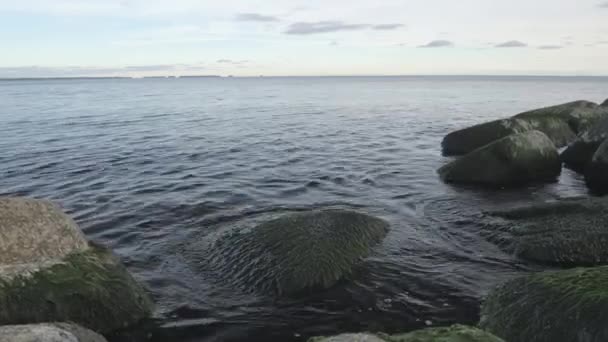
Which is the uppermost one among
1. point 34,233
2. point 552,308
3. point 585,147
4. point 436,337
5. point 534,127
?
point 534,127

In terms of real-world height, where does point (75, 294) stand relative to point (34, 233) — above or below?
below

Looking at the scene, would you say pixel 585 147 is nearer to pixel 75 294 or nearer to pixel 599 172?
pixel 599 172

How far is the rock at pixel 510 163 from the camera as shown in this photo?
16.5 metres

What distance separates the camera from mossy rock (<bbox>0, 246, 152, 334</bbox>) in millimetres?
7305

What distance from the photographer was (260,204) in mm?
15219

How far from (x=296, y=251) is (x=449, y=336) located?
486cm

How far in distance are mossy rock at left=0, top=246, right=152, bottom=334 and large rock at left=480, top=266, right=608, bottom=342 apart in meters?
5.75

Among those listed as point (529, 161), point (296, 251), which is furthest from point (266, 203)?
point (529, 161)

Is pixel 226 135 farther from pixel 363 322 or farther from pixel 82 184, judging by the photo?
pixel 363 322

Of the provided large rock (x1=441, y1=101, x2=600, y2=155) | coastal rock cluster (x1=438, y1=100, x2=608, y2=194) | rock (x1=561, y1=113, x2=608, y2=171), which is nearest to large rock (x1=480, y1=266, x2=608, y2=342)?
coastal rock cluster (x1=438, y1=100, x2=608, y2=194)

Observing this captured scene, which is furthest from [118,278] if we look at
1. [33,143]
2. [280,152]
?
[33,143]

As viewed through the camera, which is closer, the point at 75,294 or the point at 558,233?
the point at 75,294

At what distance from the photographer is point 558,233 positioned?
34.9 ft

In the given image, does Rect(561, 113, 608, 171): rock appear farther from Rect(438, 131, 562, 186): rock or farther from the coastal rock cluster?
Rect(438, 131, 562, 186): rock
